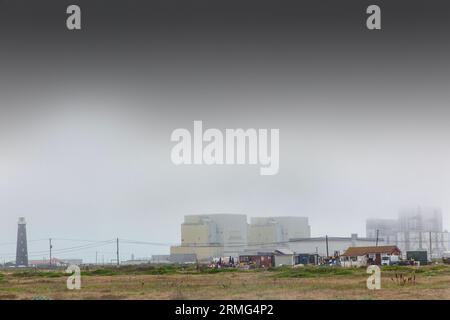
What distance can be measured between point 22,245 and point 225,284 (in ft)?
7.40

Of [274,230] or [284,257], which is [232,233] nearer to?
[274,230]

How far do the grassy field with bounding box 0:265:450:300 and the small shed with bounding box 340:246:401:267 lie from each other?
0.34 metres

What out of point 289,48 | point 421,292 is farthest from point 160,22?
point 421,292

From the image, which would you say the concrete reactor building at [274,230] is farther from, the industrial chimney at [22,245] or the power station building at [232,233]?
the industrial chimney at [22,245]

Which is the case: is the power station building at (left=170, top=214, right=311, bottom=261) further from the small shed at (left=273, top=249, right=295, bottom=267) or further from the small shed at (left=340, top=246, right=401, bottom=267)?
the small shed at (left=340, top=246, right=401, bottom=267)

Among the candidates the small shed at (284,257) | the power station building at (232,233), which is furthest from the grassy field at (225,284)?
the power station building at (232,233)

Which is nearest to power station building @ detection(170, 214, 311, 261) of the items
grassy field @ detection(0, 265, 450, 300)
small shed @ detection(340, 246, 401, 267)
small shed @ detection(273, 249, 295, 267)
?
small shed @ detection(273, 249, 295, 267)

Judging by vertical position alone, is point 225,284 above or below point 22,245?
below

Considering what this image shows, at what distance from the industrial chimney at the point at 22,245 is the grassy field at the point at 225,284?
0.16m

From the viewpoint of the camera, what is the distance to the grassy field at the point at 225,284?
20.7ft

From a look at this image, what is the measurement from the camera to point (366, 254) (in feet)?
24.2

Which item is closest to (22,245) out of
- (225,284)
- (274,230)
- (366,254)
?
(225,284)

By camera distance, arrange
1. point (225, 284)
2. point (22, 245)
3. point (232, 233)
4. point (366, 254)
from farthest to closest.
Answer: point (366, 254), point (232, 233), point (22, 245), point (225, 284)

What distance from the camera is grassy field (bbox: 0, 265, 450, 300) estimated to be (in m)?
6.30
